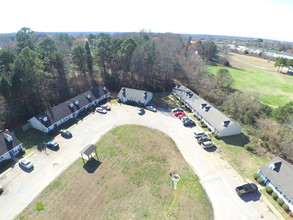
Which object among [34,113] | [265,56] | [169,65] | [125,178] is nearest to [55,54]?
[34,113]

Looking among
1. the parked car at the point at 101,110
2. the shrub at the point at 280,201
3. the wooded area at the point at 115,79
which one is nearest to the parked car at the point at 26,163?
the wooded area at the point at 115,79

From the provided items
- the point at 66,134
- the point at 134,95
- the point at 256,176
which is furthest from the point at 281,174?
the point at 66,134

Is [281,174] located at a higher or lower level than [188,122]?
higher

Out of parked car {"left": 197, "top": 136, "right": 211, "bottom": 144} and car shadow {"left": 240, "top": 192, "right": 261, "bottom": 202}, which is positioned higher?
parked car {"left": 197, "top": 136, "right": 211, "bottom": 144}

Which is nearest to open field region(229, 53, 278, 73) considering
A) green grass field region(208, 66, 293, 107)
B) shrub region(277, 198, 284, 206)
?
green grass field region(208, 66, 293, 107)

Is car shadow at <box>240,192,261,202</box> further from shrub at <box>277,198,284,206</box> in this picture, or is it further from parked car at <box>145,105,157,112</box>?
parked car at <box>145,105,157,112</box>

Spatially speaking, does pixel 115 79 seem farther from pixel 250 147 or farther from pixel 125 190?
pixel 250 147

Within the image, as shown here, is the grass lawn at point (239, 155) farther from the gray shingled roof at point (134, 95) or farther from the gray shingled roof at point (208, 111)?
the gray shingled roof at point (134, 95)
